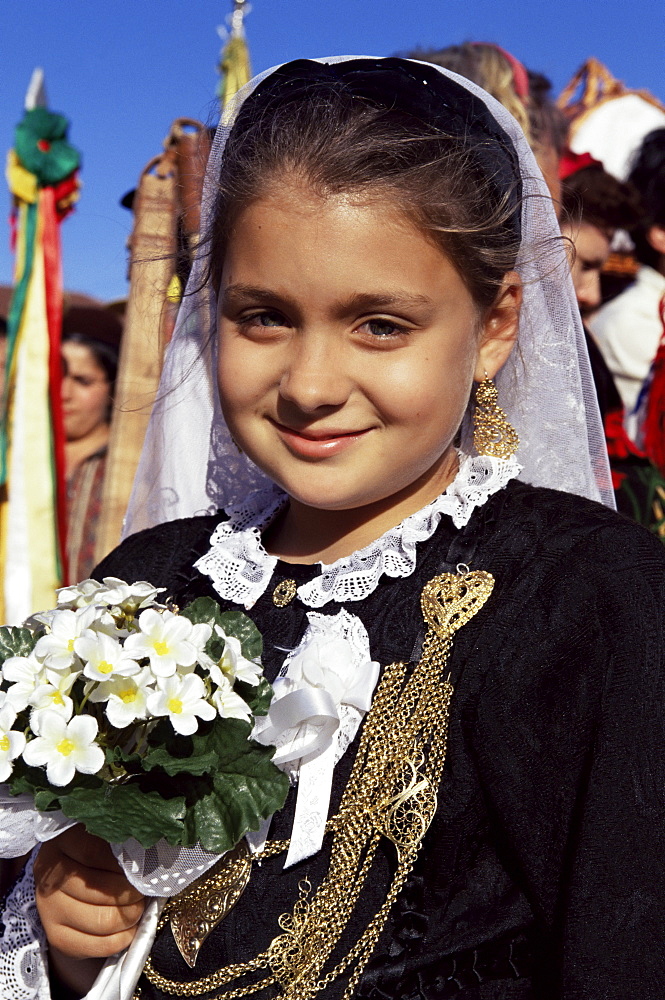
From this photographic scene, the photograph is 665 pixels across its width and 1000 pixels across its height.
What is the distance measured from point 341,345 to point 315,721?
19.6 inches

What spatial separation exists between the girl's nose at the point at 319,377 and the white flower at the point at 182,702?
404mm

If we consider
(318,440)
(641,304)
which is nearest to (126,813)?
(318,440)

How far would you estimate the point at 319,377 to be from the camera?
54.7 inches

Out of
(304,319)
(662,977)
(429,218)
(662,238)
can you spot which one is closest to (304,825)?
(662,977)

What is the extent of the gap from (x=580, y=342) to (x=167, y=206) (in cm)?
166

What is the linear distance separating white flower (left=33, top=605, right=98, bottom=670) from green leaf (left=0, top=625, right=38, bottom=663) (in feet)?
0.25

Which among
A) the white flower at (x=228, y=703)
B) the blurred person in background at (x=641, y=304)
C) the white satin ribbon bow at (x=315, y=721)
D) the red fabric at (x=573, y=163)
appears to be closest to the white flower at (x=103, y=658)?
the white flower at (x=228, y=703)

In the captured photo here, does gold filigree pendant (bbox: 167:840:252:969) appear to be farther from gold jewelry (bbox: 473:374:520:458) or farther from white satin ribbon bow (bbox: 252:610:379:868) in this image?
gold jewelry (bbox: 473:374:520:458)

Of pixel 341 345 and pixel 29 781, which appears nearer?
pixel 29 781

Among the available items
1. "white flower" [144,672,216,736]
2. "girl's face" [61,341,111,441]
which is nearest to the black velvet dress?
"white flower" [144,672,216,736]

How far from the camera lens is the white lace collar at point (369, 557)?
59.6 inches

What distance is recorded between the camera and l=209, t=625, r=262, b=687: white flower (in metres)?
1.28

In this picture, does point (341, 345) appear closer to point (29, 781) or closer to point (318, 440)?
point (318, 440)

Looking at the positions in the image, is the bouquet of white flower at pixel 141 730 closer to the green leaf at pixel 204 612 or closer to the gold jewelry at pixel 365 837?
the green leaf at pixel 204 612
